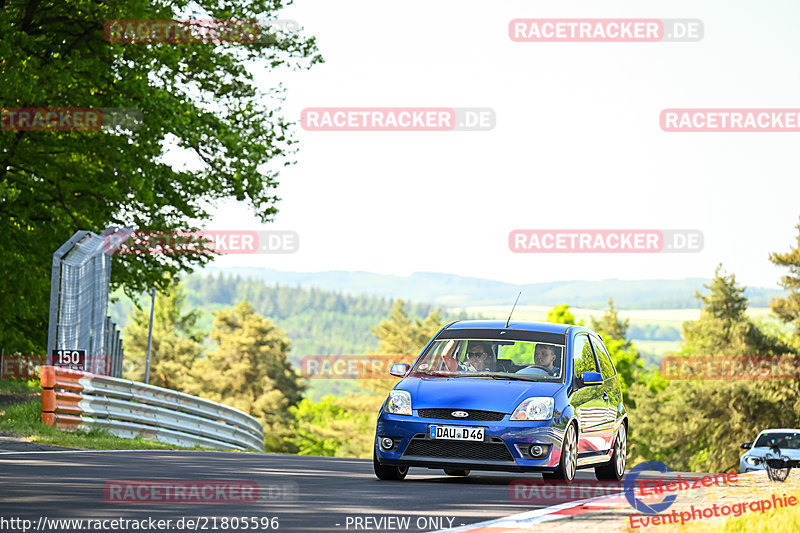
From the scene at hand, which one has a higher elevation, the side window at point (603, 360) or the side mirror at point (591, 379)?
the side window at point (603, 360)

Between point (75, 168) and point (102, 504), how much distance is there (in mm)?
20033

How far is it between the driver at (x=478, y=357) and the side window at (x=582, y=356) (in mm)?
955

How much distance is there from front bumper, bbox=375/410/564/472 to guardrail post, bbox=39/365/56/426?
8724 mm

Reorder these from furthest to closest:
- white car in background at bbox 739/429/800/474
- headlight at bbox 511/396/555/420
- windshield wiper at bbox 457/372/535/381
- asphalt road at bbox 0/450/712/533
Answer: white car in background at bbox 739/429/800/474 → windshield wiper at bbox 457/372/535/381 → headlight at bbox 511/396/555/420 → asphalt road at bbox 0/450/712/533

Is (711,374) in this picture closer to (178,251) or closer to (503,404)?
(178,251)

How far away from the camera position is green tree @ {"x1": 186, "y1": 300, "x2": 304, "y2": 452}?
10250 cm

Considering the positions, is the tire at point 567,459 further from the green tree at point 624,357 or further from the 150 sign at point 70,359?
the green tree at point 624,357

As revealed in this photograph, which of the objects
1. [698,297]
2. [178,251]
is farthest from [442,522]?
[698,297]

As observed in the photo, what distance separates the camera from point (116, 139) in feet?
88.2

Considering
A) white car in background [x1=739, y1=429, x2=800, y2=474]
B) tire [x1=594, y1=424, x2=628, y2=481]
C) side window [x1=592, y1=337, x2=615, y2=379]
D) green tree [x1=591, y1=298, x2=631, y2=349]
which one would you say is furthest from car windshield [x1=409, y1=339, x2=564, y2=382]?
green tree [x1=591, y1=298, x2=631, y2=349]

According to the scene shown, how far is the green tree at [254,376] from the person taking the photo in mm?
102500

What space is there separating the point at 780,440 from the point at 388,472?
1717 cm

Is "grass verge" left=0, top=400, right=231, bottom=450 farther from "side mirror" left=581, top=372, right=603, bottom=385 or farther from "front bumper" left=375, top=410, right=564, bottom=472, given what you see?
"side mirror" left=581, top=372, right=603, bottom=385

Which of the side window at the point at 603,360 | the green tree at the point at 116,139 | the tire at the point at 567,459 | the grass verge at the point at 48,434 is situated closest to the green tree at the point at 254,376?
the green tree at the point at 116,139
